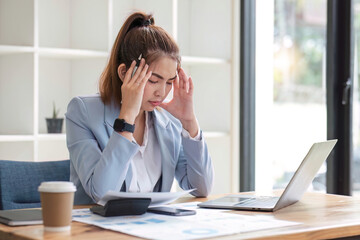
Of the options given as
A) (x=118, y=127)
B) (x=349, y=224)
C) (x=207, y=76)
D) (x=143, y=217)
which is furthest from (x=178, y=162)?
(x=207, y=76)

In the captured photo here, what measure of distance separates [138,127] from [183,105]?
18cm

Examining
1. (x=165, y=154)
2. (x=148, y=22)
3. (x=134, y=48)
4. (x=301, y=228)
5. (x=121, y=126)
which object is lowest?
(x=301, y=228)

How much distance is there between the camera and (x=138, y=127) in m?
2.24

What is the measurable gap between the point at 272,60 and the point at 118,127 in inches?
83.8

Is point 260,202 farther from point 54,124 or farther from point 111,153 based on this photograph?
point 54,124

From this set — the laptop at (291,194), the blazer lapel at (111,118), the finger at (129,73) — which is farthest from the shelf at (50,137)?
the laptop at (291,194)

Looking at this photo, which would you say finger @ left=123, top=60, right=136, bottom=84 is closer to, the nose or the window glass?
the nose

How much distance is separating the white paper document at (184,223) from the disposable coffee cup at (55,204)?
111 mm

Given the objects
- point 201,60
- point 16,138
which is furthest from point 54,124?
point 201,60

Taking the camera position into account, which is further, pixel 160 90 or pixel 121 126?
pixel 160 90

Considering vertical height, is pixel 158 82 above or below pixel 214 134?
above

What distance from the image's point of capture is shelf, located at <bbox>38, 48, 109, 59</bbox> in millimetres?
3049

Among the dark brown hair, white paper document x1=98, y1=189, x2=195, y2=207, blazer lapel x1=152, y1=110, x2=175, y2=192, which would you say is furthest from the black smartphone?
the dark brown hair

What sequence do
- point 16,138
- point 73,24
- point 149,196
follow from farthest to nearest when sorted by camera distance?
1. point 73,24
2. point 16,138
3. point 149,196
